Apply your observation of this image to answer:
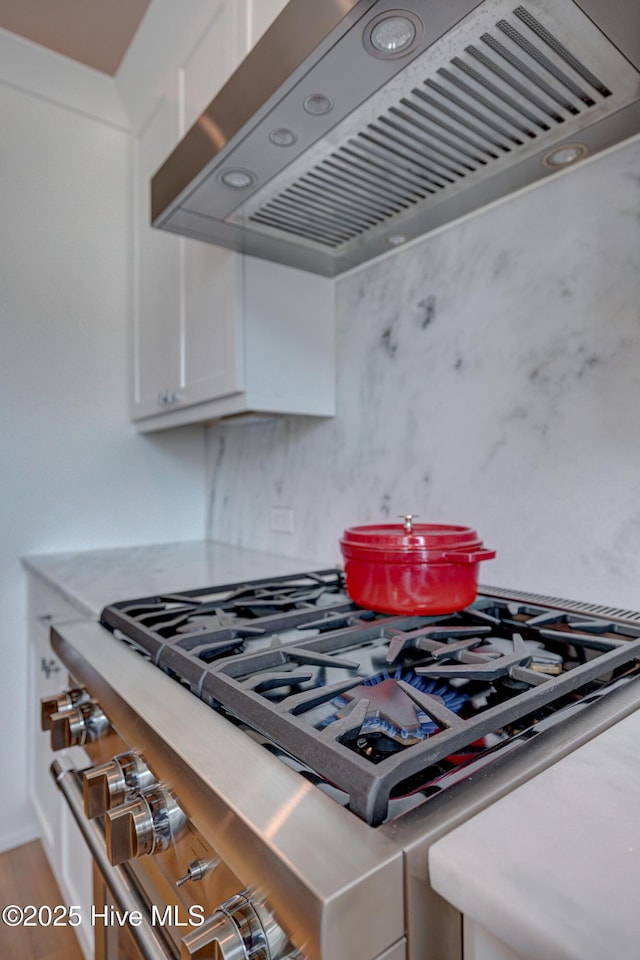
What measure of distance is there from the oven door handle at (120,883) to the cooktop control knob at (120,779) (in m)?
0.12

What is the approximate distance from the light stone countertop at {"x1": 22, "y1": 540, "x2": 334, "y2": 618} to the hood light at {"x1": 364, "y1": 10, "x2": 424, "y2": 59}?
0.96 m

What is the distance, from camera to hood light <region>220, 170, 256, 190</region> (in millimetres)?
913

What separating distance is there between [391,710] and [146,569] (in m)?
1.11

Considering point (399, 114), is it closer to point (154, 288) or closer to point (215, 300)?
point (215, 300)

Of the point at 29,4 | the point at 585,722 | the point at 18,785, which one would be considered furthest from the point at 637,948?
the point at 29,4

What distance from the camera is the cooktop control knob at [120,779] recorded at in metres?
0.56

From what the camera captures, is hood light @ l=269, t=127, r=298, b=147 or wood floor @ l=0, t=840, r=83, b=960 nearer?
hood light @ l=269, t=127, r=298, b=147

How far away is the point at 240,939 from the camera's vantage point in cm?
37

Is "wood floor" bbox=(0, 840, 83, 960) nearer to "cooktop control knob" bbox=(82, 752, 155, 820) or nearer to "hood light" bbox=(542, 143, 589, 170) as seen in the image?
"cooktop control knob" bbox=(82, 752, 155, 820)

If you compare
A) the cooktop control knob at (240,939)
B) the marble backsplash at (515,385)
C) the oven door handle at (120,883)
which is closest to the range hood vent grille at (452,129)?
the marble backsplash at (515,385)

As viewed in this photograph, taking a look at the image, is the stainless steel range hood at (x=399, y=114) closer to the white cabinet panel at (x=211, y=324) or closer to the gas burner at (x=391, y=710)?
the white cabinet panel at (x=211, y=324)

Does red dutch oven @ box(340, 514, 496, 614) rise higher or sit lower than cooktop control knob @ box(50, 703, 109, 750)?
higher

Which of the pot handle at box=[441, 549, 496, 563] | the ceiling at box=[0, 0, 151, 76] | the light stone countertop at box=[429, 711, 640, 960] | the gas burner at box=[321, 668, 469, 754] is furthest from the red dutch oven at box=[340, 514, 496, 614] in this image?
the ceiling at box=[0, 0, 151, 76]

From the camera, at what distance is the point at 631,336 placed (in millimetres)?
832
